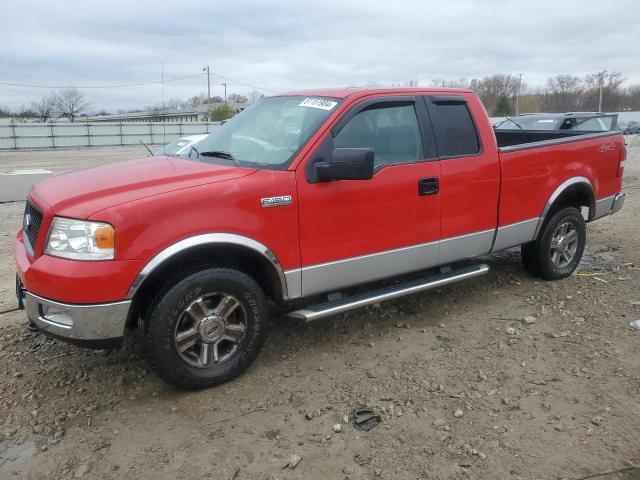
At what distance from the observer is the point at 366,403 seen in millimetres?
3363

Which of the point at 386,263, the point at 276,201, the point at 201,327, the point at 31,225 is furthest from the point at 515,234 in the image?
the point at 31,225

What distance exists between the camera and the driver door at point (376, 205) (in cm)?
366

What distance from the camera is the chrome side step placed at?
3.65 meters

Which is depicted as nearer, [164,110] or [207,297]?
[207,297]

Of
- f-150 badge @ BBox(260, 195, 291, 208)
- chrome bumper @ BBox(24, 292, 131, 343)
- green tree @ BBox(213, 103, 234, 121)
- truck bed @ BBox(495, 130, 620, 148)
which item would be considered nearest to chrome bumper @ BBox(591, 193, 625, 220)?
truck bed @ BBox(495, 130, 620, 148)

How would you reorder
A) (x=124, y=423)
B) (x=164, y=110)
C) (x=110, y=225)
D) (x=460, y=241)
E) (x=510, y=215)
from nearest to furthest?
(x=110, y=225)
(x=124, y=423)
(x=460, y=241)
(x=510, y=215)
(x=164, y=110)

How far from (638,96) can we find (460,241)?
102559 mm

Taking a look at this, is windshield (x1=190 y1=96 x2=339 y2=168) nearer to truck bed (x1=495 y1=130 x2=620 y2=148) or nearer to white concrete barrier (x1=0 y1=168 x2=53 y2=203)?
truck bed (x1=495 y1=130 x2=620 y2=148)

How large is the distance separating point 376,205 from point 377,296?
678 millimetres

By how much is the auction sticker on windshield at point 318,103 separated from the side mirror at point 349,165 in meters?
0.59

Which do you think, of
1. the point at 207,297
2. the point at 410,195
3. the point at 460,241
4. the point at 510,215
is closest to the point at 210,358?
the point at 207,297

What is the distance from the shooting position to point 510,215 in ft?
15.7

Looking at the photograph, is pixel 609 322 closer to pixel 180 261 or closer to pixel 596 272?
pixel 596 272

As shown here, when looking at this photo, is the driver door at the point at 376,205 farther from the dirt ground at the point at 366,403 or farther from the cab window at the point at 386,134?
the dirt ground at the point at 366,403
